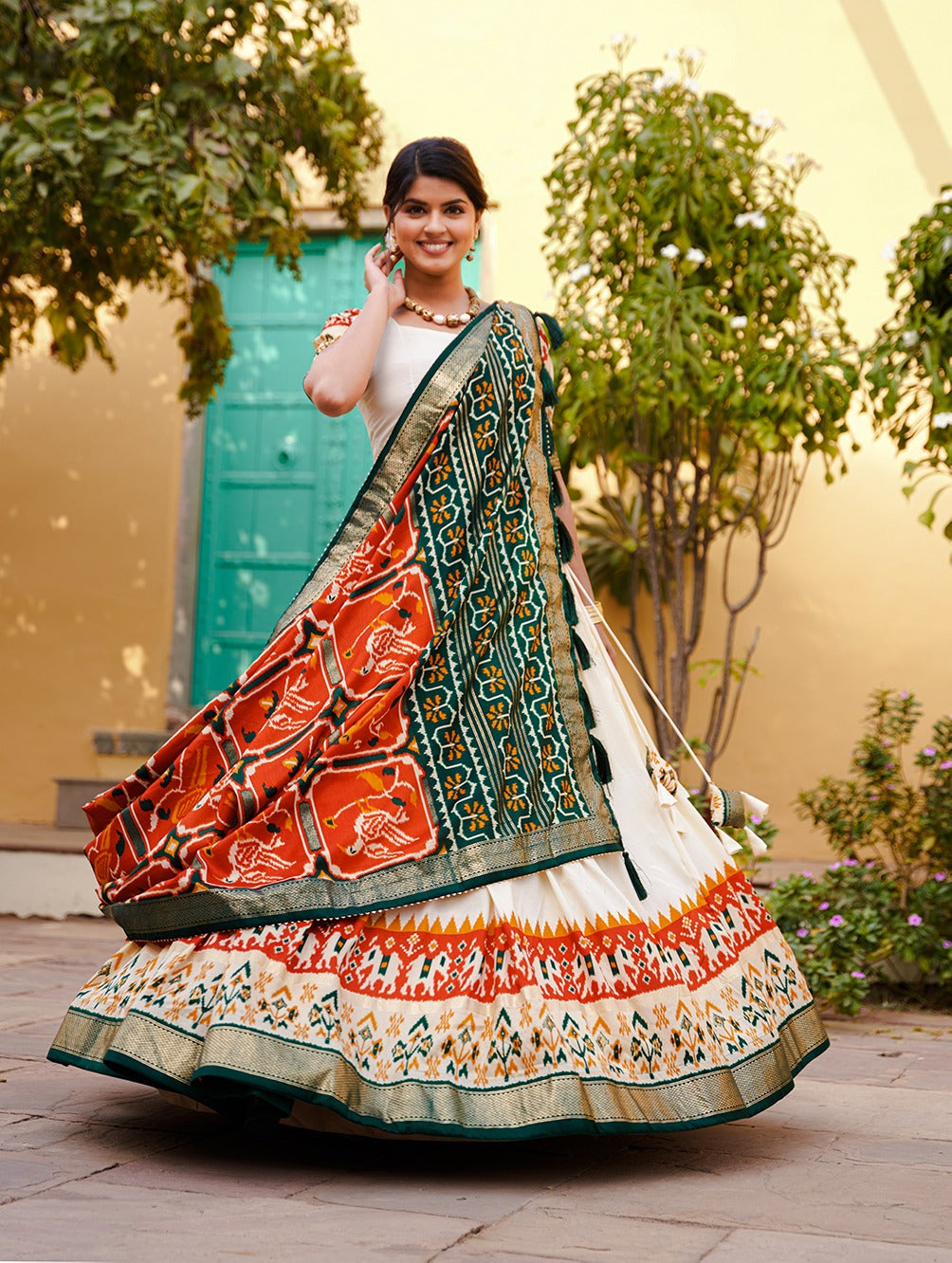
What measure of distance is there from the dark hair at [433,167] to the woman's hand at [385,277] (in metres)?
0.09

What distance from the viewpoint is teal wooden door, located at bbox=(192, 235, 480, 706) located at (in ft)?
23.0

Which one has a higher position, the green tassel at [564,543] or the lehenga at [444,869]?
the green tassel at [564,543]

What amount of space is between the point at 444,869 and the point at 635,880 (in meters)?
0.39

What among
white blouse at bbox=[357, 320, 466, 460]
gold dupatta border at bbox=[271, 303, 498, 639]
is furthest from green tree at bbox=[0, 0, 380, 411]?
gold dupatta border at bbox=[271, 303, 498, 639]

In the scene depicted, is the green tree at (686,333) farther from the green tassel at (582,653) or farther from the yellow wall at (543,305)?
the green tassel at (582,653)

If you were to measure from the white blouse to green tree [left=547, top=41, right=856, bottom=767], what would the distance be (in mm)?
2553

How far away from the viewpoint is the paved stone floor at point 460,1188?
205 cm

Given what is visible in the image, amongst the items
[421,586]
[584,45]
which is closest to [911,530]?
[584,45]

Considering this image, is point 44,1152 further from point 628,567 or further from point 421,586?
point 628,567

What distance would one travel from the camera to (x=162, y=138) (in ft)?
17.2

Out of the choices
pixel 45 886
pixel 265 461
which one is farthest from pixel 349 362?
pixel 265 461

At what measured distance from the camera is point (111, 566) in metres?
7.15

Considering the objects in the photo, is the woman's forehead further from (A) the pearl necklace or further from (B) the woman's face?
(A) the pearl necklace

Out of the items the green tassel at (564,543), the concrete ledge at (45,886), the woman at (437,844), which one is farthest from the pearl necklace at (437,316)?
the concrete ledge at (45,886)
